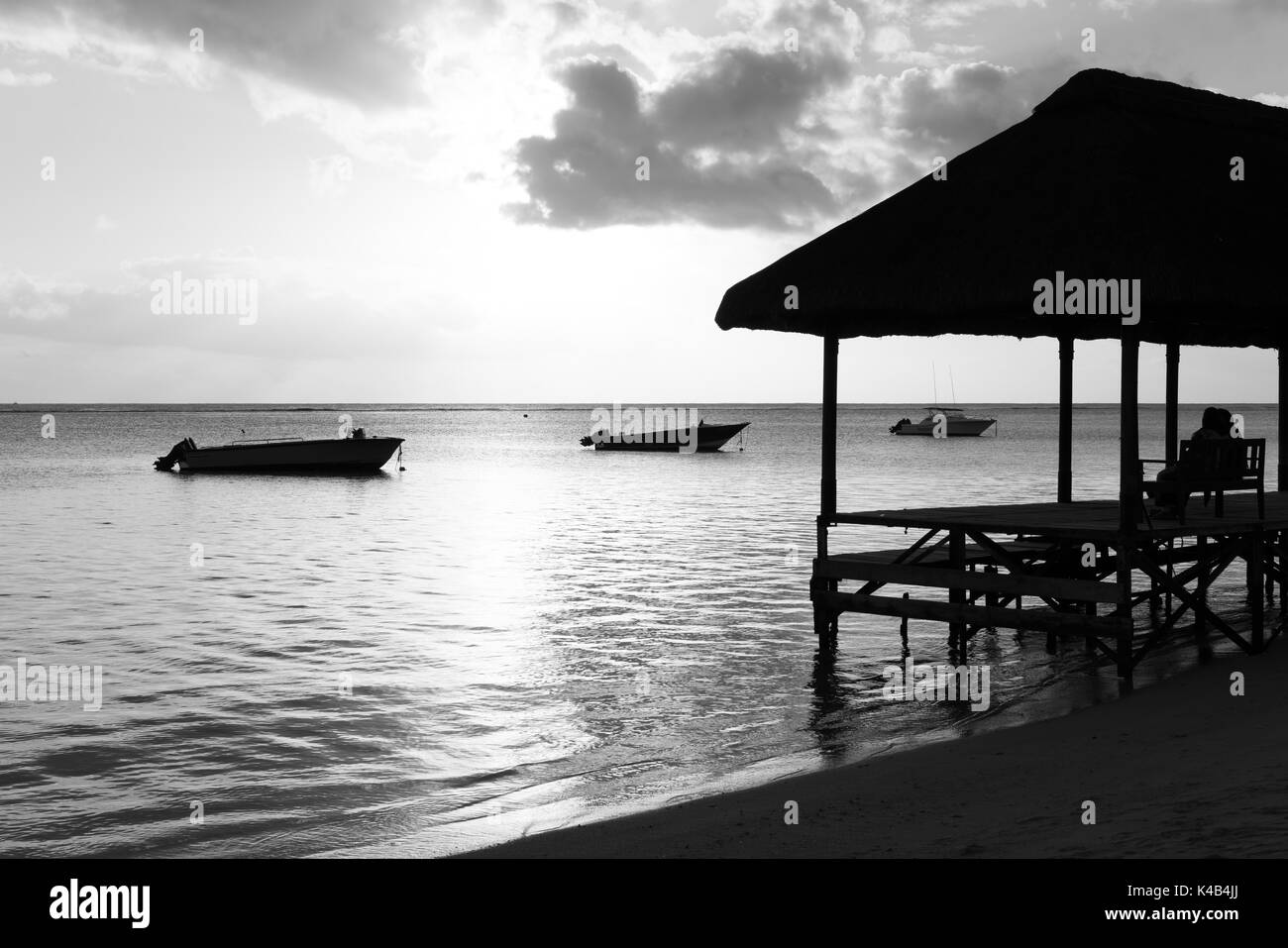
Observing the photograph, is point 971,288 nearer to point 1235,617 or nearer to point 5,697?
point 1235,617

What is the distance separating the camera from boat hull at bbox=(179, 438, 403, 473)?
162 ft

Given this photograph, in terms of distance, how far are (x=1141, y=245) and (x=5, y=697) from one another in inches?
434

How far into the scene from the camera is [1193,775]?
6562mm

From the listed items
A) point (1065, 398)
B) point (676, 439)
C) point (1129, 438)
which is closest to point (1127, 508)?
point (1129, 438)

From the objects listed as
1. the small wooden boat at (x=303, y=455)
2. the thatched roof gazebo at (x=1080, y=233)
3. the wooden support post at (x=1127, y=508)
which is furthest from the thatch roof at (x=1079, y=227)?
the small wooden boat at (x=303, y=455)

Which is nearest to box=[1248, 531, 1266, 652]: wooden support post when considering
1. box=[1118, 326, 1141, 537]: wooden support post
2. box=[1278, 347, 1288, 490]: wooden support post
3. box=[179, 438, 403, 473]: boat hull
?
box=[1118, 326, 1141, 537]: wooden support post

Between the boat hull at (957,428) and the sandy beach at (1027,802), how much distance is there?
104 m

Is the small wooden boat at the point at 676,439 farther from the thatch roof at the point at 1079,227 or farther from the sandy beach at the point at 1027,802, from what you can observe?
the sandy beach at the point at 1027,802

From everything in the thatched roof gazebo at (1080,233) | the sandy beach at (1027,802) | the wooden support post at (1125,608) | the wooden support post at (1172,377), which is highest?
the thatched roof gazebo at (1080,233)

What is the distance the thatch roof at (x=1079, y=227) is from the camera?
33.8 ft

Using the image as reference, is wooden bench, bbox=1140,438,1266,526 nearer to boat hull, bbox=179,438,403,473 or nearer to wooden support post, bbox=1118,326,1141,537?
wooden support post, bbox=1118,326,1141,537

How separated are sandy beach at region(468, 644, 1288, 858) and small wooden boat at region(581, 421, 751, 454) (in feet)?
218

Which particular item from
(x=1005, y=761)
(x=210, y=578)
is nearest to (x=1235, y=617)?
(x=1005, y=761)

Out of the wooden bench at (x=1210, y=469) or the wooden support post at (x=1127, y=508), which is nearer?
the wooden support post at (x=1127, y=508)
